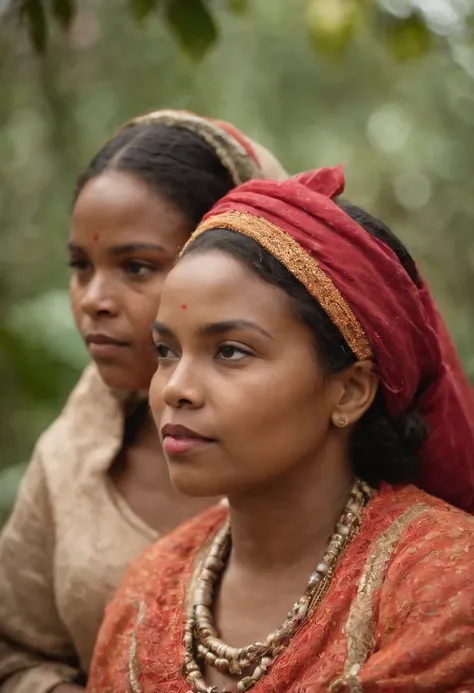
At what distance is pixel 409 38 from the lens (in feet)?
9.09

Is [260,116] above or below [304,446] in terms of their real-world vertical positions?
below

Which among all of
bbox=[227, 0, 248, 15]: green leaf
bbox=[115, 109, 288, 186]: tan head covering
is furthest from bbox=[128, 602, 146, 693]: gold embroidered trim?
bbox=[227, 0, 248, 15]: green leaf

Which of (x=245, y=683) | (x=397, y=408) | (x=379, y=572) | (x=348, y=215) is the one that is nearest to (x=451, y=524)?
(x=379, y=572)

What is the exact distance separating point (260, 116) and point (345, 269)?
517 cm

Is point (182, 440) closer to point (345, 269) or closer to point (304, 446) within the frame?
point (304, 446)

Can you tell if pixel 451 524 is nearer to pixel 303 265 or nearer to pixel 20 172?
pixel 303 265

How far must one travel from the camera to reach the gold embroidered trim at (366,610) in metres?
1.48

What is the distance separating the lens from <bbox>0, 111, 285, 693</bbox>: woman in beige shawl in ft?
7.13

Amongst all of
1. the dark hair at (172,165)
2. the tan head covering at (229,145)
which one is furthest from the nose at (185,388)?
the tan head covering at (229,145)

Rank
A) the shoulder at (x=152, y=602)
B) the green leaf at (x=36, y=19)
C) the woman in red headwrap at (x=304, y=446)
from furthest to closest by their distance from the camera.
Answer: the green leaf at (x=36, y=19) < the shoulder at (x=152, y=602) < the woman in red headwrap at (x=304, y=446)

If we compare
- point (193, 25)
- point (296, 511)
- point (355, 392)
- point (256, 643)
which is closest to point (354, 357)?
point (355, 392)

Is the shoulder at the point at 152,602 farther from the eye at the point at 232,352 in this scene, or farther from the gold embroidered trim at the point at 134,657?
the eye at the point at 232,352

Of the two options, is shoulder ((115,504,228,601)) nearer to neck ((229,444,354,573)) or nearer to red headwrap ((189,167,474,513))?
neck ((229,444,354,573))

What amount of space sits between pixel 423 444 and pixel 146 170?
90 centimetres
